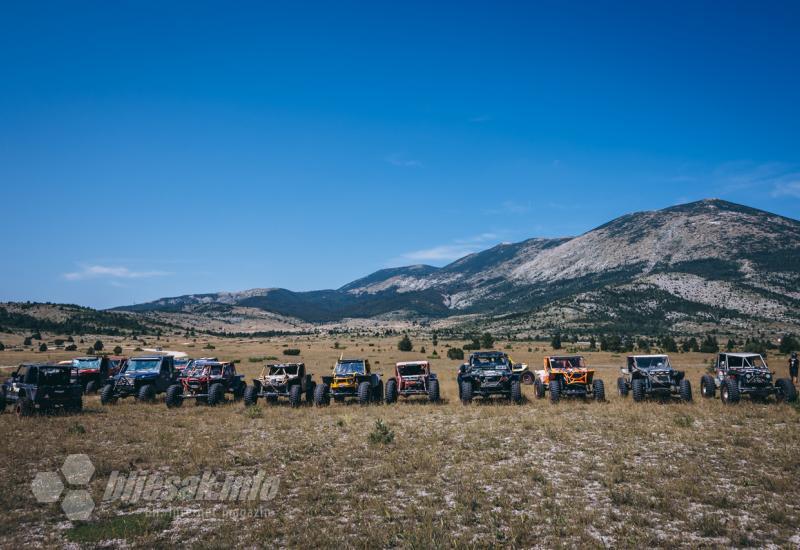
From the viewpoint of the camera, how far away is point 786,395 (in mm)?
19797

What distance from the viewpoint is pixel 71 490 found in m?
9.99

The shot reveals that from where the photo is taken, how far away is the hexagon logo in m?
8.98

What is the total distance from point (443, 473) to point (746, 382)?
1554 centimetres

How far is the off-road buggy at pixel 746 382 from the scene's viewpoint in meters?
19.7

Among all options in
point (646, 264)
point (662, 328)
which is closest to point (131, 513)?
point (662, 328)

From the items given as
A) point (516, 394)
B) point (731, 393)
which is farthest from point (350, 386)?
point (731, 393)

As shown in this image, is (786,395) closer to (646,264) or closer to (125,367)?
(125,367)

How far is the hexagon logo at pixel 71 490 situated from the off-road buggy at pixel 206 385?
8.58 metres

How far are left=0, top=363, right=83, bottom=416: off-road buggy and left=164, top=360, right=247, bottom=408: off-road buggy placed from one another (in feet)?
10.9

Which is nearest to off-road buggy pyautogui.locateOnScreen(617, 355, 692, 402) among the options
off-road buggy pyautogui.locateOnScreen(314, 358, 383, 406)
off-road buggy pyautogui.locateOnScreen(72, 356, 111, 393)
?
off-road buggy pyautogui.locateOnScreen(314, 358, 383, 406)

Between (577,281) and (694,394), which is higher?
(577,281)

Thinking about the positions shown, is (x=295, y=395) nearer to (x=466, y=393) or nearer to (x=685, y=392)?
(x=466, y=393)

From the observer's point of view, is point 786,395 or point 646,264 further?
point 646,264

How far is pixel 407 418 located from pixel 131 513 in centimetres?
1037
